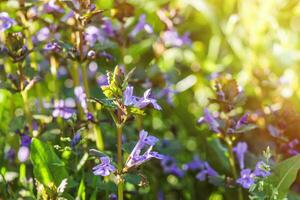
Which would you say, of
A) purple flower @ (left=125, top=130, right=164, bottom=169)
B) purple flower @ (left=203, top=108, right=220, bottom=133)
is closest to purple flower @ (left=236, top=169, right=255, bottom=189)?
purple flower @ (left=203, top=108, right=220, bottom=133)

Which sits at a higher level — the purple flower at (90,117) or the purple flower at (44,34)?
the purple flower at (44,34)

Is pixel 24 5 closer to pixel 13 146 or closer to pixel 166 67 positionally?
pixel 13 146

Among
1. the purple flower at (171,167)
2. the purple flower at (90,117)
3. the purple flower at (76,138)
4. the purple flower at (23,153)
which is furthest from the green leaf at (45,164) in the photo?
the purple flower at (171,167)

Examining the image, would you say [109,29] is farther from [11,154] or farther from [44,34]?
[11,154]

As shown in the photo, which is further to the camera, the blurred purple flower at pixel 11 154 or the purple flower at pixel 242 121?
the blurred purple flower at pixel 11 154

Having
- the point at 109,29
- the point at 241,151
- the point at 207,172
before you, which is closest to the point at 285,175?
the point at 241,151

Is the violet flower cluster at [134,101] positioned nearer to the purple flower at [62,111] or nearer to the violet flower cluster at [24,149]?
the purple flower at [62,111]

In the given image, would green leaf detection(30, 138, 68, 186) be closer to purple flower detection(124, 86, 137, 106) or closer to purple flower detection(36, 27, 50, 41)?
purple flower detection(124, 86, 137, 106)
